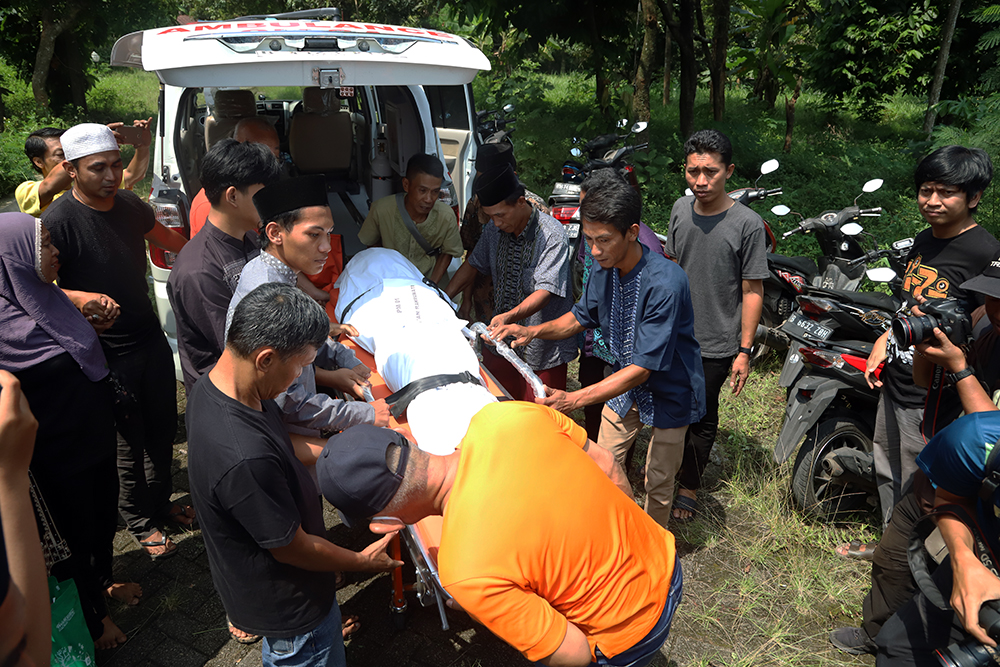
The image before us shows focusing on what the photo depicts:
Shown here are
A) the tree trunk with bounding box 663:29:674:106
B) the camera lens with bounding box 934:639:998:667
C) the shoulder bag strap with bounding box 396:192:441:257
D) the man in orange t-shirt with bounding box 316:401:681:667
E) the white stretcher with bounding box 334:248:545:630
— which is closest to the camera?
the man in orange t-shirt with bounding box 316:401:681:667

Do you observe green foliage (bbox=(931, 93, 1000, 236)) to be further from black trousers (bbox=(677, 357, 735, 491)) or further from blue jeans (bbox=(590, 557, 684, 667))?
blue jeans (bbox=(590, 557, 684, 667))

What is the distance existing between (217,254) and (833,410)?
10.4 ft

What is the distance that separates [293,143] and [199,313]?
3.27 m

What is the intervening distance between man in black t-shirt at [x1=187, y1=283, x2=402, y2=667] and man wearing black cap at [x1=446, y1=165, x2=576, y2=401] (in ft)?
5.18

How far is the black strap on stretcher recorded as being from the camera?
2.64 meters

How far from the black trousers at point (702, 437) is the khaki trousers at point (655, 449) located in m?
0.50

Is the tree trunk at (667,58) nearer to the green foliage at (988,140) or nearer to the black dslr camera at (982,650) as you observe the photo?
the green foliage at (988,140)

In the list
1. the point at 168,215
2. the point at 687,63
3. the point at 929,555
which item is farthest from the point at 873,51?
the point at 168,215

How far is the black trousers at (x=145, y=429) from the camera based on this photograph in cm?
323

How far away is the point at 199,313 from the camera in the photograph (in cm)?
270

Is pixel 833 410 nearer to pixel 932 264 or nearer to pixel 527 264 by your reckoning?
pixel 932 264

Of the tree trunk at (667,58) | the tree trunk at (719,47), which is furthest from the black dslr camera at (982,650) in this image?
the tree trunk at (667,58)

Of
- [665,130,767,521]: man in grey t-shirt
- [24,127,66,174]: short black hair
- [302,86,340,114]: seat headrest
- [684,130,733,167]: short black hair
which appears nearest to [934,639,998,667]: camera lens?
[665,130,767,521]: man in grey t-shirt

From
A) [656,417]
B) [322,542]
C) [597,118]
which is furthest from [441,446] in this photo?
[597,118]
